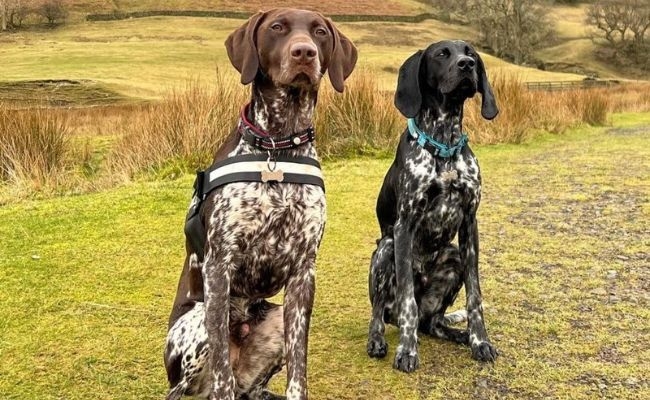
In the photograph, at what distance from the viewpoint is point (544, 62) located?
6366 centimetres

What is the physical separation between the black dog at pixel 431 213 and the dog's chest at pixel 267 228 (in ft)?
2.90

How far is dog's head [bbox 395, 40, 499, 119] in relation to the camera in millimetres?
3773

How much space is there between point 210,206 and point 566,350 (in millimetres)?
2090

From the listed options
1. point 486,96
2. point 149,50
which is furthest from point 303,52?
point 149,50

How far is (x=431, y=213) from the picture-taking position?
377cm

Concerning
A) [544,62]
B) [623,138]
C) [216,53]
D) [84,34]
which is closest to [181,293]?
[623,138]

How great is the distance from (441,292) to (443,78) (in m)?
1.19

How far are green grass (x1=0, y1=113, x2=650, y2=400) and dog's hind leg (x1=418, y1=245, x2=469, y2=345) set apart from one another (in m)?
0.08

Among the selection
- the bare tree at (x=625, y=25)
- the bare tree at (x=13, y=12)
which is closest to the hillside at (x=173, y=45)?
the bare tree at (x=13, y=12)

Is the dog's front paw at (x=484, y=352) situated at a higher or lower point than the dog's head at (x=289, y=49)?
lower

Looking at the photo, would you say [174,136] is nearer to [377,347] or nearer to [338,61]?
[377,347]

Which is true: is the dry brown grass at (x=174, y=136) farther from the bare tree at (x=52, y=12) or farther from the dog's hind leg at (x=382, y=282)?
the bare tree at (x=52, y=12)

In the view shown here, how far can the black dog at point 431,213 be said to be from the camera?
3.73m

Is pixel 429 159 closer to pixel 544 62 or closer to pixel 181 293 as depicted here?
pixel 181 293
